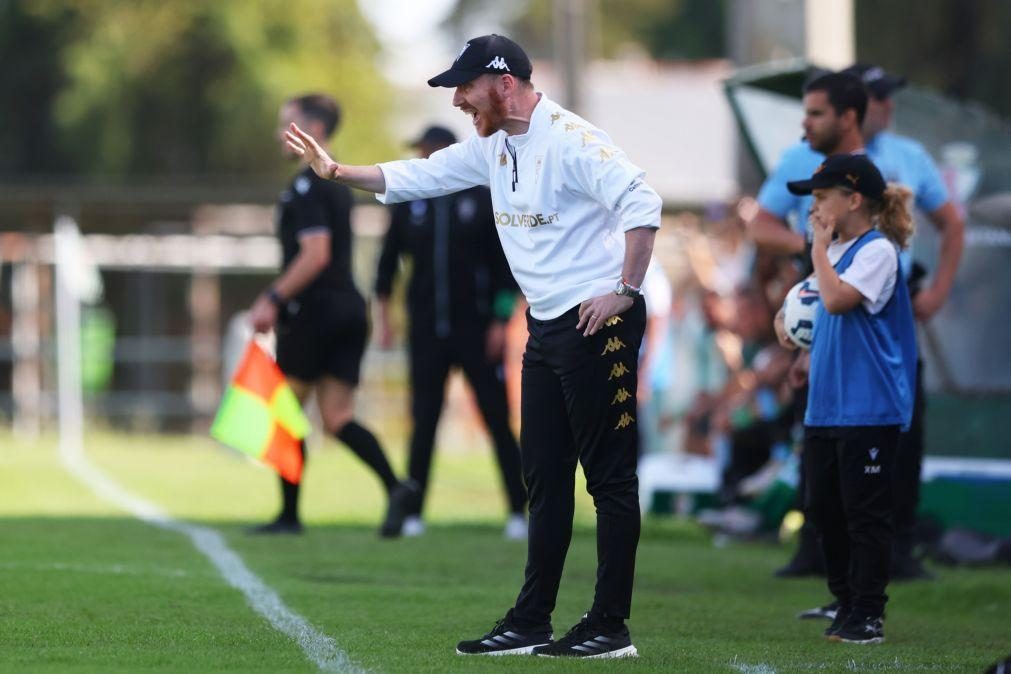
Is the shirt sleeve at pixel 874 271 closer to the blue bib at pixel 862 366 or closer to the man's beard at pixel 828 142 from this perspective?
the blue bib at pixel 862 366

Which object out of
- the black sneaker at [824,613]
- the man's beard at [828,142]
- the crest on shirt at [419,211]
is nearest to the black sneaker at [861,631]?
the black sneaker at [824,613]

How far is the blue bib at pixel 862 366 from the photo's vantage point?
7.37 meters

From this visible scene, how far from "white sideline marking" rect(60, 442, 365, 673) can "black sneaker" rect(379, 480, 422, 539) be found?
0.92 metres

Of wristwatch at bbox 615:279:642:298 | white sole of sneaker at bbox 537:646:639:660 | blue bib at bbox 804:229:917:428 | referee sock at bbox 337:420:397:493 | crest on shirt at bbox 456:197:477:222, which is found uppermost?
crest on shirt at bbox 456:197:477:222

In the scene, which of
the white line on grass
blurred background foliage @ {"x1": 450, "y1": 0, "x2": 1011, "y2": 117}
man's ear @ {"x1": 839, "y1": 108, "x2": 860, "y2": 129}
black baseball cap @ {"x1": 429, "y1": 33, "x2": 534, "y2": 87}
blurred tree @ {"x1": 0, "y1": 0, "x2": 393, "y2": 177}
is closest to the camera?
black baseball cap @ {"x1": 429, "y1": 33, "x2": 534, "y2": 87}

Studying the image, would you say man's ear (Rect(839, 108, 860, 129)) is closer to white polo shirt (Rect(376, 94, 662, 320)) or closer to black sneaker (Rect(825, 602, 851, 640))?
white polo shirt (Rect(376, 94, 662, 320))

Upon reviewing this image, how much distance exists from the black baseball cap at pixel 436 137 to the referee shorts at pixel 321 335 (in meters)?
1.04

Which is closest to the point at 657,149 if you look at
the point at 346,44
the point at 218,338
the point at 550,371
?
the point at 346,44

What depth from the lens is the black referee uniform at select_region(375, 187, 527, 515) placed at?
11.7m

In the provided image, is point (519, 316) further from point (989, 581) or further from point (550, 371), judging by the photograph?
point (550, 371)

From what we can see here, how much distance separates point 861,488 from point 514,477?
14.9 ft

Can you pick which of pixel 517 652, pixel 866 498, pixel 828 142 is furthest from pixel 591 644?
pixel 828 142

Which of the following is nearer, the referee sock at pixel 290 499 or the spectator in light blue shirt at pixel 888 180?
the spectator in light blue shirt at pixel 888 180

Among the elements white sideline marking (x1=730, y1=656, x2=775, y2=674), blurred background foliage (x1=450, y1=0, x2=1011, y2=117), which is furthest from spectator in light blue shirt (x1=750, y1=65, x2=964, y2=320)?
blurred background foliage (x1=450, y1=0, x2=1011, y2=117)
